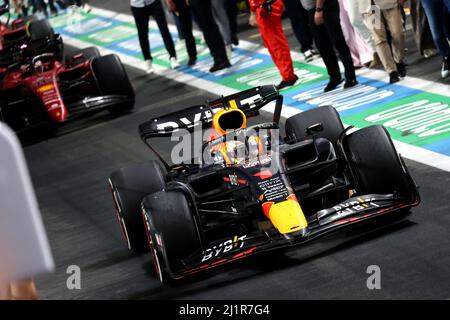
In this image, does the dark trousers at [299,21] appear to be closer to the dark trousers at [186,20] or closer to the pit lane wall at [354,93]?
the pit lane wall at [354,93]

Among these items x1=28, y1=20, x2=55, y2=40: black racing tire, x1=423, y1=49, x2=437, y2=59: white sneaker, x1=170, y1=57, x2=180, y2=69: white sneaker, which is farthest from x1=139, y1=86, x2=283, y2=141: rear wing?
x1=28, y1=20, x2=55, y2=40: black racing tire

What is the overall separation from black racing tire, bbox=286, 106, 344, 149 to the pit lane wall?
3.75 feet

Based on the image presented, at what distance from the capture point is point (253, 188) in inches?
307

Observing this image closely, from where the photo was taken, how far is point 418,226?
7570 mm

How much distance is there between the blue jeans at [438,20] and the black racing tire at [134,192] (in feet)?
16.8

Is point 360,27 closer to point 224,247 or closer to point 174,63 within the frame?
point 174,63

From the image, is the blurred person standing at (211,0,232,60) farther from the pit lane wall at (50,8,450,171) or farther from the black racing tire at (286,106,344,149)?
the black racing tire at (286,106,344,149)

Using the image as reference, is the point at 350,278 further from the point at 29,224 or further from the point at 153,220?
the point at 29,224

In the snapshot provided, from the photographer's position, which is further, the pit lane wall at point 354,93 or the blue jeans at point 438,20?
the blue jeans at point 438,20

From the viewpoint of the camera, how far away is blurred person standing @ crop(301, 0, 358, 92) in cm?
1284

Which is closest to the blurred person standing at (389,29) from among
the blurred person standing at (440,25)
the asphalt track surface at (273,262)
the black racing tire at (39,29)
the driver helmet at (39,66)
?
the blurred person standing at (440,25)

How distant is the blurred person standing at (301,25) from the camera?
624 inches

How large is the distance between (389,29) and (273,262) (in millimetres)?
6355

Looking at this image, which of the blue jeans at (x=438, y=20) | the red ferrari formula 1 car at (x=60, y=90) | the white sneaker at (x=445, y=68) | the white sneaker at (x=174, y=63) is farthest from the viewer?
the white sneaker at (x=174, y=63)
